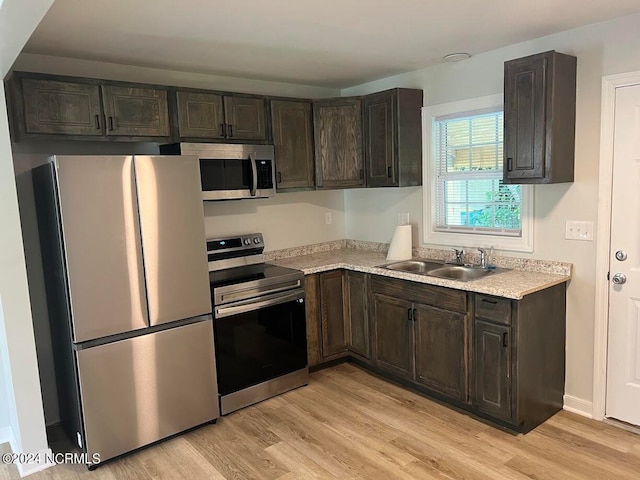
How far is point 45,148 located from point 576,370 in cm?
379

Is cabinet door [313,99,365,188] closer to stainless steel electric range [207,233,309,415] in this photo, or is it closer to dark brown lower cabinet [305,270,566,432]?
dark brown lower cabinet [305,270,566,432]

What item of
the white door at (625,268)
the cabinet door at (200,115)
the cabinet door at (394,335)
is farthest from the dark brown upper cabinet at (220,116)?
the white door at (625,268)

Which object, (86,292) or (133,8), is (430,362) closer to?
(86,292)

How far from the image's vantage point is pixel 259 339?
340 centimetres

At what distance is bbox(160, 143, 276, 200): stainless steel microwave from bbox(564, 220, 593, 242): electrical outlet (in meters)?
2.12

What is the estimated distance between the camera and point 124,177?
271 centimetres

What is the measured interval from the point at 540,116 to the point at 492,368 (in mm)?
1567

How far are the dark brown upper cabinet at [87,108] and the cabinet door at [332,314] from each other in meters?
1.70

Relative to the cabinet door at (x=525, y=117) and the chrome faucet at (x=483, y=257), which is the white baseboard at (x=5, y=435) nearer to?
the chrome faucet at (x=483, y=257)

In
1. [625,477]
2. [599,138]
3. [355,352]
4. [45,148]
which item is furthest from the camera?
[355,352]

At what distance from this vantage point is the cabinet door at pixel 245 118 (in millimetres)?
3518

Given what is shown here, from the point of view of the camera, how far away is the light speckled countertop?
285cm

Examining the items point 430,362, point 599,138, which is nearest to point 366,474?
point 430,362

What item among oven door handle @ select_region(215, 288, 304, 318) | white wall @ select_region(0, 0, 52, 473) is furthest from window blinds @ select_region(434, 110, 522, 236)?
white wall @ select_region(0, 0, 52, 473)
